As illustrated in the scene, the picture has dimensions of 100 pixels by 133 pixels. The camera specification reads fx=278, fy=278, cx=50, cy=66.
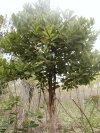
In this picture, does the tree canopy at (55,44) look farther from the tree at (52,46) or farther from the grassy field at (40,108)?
the grassy field at (40,108)

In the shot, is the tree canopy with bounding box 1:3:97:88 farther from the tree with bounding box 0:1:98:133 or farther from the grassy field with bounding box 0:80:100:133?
the grassy field with bounding box 0:80:100:133

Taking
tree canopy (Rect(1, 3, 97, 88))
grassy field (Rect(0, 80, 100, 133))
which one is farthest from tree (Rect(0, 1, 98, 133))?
grassy field (Rect(0, 80, 100, 133))

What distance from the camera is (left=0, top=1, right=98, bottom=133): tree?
11.4 ft

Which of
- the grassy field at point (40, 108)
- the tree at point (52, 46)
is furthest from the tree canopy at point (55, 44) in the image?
the grassy field at point (40, 108)

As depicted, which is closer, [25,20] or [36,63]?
[36,63]

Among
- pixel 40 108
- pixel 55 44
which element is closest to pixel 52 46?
pixel 55 44

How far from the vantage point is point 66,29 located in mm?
3535

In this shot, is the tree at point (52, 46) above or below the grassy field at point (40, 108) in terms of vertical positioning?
above

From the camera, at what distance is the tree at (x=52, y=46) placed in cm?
347

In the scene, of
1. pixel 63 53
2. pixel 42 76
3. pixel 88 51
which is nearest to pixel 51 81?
pixel 42 76

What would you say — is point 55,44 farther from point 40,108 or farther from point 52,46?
point 40,108

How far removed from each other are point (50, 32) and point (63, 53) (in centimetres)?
54

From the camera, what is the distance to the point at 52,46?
3.63 meters

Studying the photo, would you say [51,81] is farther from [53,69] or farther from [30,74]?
[30,74]
